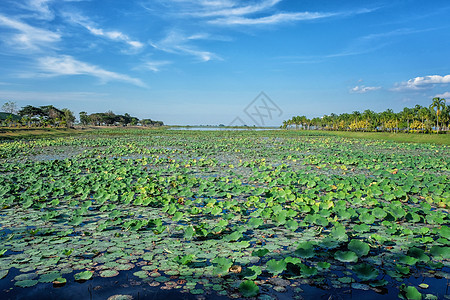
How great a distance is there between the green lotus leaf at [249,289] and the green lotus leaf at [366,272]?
1.20m

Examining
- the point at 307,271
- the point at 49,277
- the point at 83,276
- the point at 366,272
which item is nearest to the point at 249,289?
the point at 307,271

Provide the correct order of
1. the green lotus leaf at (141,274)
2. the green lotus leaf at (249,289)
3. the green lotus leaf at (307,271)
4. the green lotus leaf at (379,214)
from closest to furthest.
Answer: the green lotus leaf at (249,289), the green lotus leaf at (307,271), the green lotus leaf at (141,274), the green lotus leaf at (379,214)

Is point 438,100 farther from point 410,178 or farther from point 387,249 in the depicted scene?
point 387,249

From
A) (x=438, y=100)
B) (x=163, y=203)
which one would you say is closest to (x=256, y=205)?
(x=163, y=203)

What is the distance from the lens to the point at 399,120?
75812 mm

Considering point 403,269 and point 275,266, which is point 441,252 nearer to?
point 403,269

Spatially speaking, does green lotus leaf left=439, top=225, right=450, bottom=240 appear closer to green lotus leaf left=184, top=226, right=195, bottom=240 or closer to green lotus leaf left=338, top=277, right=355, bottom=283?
green lotus leaf left=338, top=277, right=355, bottom=283

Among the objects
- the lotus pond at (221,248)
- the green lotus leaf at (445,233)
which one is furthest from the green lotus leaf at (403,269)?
the green lotus leaf at (445,233)

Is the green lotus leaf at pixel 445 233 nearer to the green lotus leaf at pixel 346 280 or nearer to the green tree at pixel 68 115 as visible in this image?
the green lotus leaf at pixel 346 280

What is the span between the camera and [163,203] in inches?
245

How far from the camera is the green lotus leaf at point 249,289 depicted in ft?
9.13

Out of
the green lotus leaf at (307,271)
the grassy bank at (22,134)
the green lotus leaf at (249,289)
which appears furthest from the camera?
the grassy bank at (22,134)

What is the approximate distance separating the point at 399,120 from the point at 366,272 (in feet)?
284

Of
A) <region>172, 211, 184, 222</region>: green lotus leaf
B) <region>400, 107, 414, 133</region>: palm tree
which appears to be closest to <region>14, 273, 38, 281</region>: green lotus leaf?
<region>172, 211, 184, 222</region>: green lotus leaf
